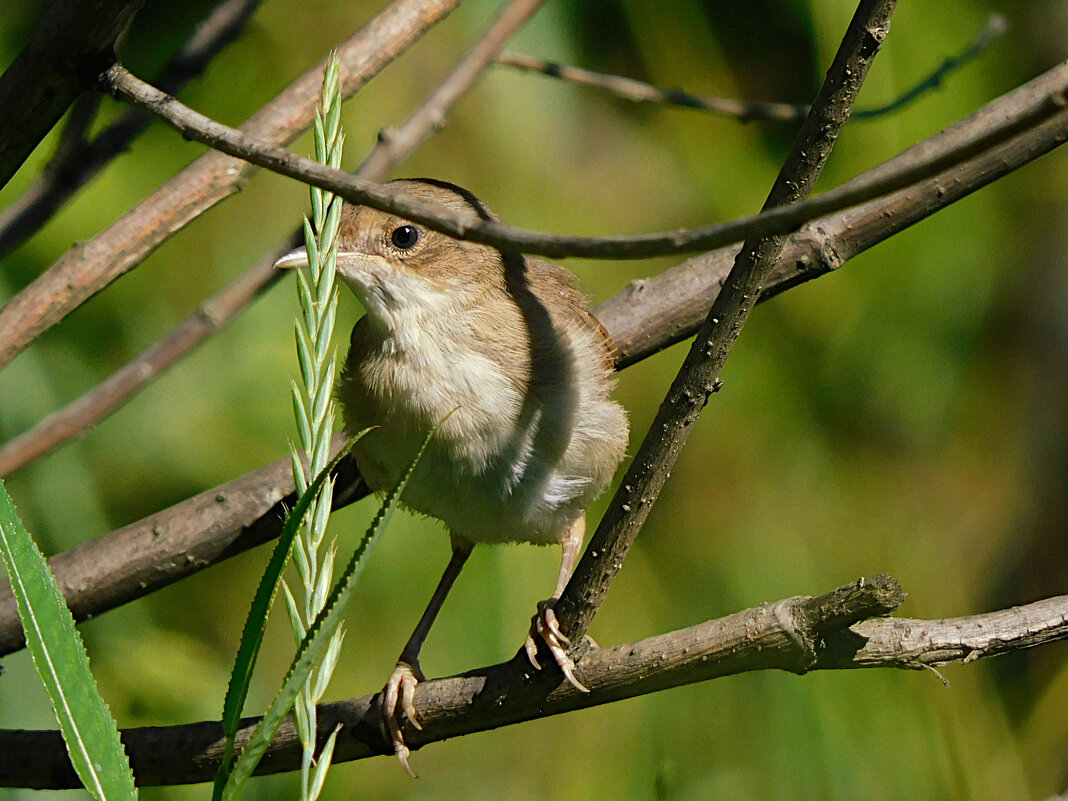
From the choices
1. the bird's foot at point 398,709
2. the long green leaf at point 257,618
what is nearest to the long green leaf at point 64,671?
the long green leaf at point 257,618

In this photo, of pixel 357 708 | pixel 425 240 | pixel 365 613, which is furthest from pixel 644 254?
pixel 365 613

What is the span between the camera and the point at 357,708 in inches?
82.7

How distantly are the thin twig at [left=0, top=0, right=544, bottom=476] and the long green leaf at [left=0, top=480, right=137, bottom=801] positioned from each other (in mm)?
1320

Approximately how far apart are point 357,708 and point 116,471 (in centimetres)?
188

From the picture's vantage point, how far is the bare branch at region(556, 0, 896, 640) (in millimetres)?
1271

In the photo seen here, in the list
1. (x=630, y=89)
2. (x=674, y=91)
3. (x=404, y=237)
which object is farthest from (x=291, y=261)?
(x=674, y=91)

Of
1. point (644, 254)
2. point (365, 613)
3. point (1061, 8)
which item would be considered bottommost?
point (644, 254)

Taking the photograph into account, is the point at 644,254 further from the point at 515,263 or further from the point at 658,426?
the point at 515,263

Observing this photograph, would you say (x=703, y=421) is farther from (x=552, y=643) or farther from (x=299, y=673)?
(x=299, y=673)

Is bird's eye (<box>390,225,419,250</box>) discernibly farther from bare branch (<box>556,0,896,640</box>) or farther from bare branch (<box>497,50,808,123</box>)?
bare branch (<box>556,0,896,640</box>)

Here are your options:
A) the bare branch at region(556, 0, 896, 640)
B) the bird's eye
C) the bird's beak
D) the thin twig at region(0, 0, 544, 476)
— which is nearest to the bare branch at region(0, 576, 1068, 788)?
the bare branch at region(556, 0, 896, 640)

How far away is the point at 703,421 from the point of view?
418 cm

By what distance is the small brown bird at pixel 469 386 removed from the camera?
2291 millimetres

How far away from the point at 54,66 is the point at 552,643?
1205mm
